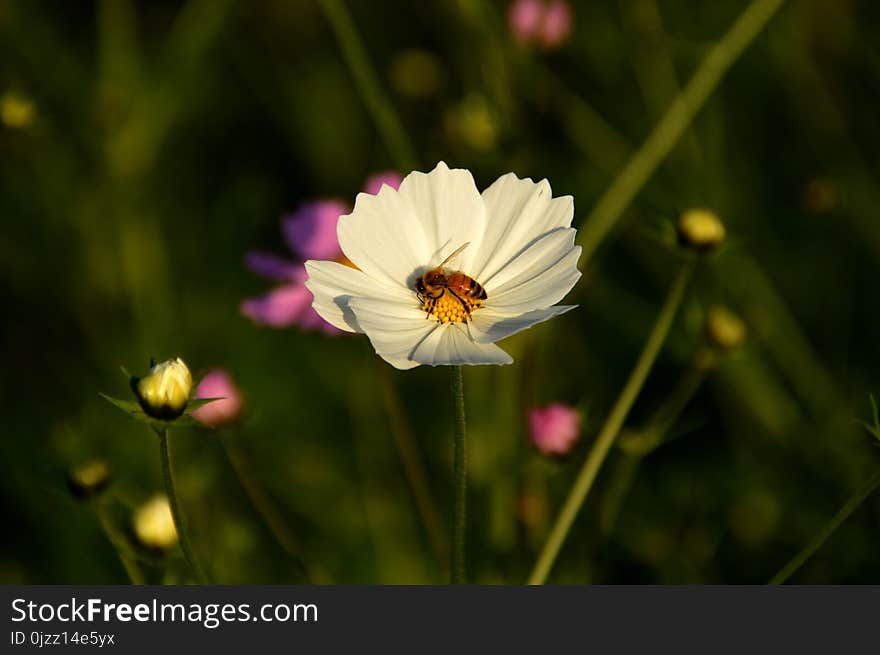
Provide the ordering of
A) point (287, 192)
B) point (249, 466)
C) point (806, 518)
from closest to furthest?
point (806, 518), point (249, 466), point (287, 192)

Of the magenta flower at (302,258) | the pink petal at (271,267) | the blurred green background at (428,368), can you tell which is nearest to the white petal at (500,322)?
the blurred green background at (428,368)

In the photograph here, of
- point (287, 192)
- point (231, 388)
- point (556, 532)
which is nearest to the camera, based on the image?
point (556, 532)

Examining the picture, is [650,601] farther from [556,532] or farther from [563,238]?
[563,238]

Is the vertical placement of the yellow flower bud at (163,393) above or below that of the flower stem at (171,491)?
above

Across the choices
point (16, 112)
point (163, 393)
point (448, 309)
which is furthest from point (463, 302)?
point (16, 112)

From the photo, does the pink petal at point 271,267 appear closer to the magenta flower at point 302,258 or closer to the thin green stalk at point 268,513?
the magenta flower at point 302,258

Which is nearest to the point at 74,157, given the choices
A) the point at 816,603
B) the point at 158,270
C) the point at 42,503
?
the point at 158,270
